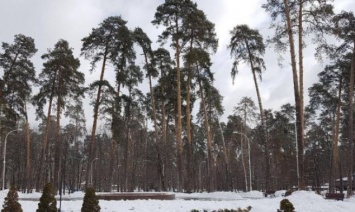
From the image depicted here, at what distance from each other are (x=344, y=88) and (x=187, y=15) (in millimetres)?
14573

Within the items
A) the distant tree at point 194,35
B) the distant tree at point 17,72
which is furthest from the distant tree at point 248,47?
the distant tree at point 17,72

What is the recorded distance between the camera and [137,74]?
33375 mm

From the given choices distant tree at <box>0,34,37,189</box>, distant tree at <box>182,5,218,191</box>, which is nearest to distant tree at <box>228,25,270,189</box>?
distant tree at <box>182,5,218,191</box>

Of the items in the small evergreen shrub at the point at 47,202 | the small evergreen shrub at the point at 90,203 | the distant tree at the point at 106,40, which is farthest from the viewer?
the distant tree at the point at 106,40

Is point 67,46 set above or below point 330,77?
above

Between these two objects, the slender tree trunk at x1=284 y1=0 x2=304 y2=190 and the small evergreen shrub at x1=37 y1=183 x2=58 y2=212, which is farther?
the slender tree trunk at x1=284 y1=0 x2=304 y2=190

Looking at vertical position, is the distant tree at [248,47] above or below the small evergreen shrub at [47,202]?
above

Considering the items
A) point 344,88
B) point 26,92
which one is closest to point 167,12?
point 26,92

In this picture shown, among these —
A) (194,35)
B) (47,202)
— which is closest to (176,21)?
(194,35)

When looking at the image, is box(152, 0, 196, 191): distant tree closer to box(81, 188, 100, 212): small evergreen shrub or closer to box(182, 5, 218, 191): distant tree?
box(182, 5, 218, 191): distant tree

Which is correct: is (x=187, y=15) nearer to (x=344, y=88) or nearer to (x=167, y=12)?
(x=167, y=12)

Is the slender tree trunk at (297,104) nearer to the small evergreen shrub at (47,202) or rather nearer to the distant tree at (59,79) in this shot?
the small evergreen shrub at (47,202)

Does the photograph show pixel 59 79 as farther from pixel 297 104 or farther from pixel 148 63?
pixel 297 104

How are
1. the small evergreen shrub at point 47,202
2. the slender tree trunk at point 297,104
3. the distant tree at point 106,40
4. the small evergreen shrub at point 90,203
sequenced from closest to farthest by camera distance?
the small evergreen shrub at point 47,202
the small evergreen shrub at point 90,203
the slender tree trunk at point 297,104
the distant tree at point 106,40
